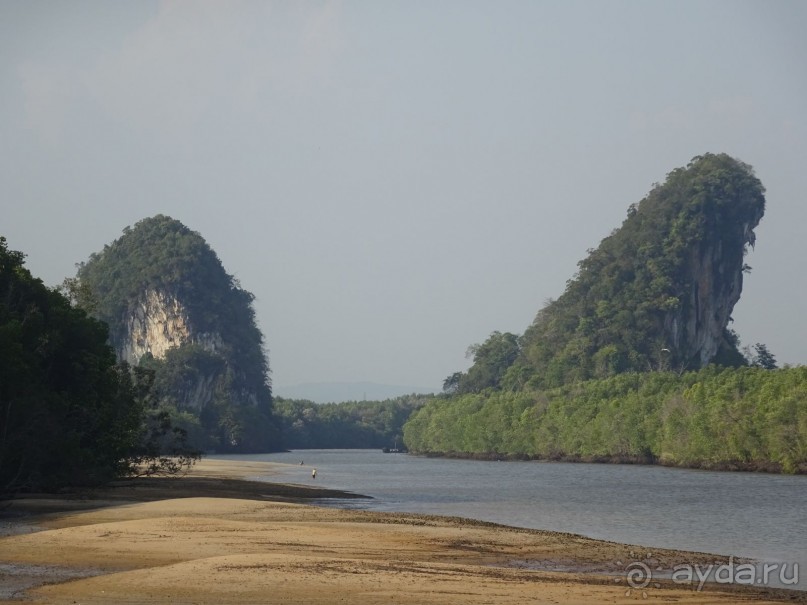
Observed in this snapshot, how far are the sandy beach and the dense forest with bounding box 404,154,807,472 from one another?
7959 cm

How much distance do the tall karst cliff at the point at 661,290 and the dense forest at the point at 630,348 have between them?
202 millimetres

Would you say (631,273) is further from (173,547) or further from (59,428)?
(173,547)

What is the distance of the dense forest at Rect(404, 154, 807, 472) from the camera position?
123 metres

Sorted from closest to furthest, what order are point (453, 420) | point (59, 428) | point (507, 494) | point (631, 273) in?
point (59, 428) < point (507, 494) < point (453, 420) < point (631, 273)

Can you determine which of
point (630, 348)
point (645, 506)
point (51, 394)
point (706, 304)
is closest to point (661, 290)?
point (706, 304)

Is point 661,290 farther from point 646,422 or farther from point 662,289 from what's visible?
point 646,422

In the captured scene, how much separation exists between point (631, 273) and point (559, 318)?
13.0 meters

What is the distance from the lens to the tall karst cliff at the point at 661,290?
16450 centimetres

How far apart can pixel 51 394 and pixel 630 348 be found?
422ft

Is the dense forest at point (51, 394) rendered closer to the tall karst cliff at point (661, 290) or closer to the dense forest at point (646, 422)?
the dense forest at point (646, 422)

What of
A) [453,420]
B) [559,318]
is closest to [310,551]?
[453,420]

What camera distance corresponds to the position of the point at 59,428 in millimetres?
40781

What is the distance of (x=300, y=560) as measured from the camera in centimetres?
2214

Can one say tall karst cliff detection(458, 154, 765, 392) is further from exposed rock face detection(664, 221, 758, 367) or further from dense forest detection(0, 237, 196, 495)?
dense forest detection(0, 237, 196, 495)
